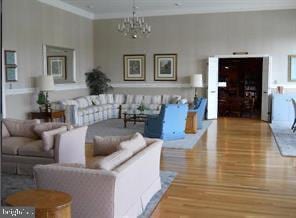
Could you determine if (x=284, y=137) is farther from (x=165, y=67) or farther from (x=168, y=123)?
(x=165, y=67)

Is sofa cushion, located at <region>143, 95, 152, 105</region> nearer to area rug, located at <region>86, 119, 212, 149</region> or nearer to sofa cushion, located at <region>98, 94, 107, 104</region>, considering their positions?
area rug, located at <region>86, 119, 212, 149</region>

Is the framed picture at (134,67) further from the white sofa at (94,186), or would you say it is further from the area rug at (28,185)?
the white sofa at (94,186)

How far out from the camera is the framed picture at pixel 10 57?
888cm

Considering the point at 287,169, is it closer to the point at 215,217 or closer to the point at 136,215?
the point at 215,217

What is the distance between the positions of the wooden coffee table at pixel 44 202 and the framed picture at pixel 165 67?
10.5 meters

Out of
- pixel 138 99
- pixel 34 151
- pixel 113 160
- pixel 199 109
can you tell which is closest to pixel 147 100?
pixel 138 99

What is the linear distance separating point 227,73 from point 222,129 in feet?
18.9

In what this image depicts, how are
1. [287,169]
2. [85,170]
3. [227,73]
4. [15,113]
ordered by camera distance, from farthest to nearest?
[227,73], [15,113], [287,169], [85,170]

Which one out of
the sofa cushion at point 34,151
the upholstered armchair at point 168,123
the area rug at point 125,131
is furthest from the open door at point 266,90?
the sofa cushion at point 34,151

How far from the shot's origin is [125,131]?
983 cm

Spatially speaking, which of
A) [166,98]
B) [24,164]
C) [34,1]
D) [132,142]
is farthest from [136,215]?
[166,98]

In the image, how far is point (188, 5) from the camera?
1208cm

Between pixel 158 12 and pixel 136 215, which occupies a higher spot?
pixel 158 12

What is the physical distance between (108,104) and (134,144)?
27.9ft
